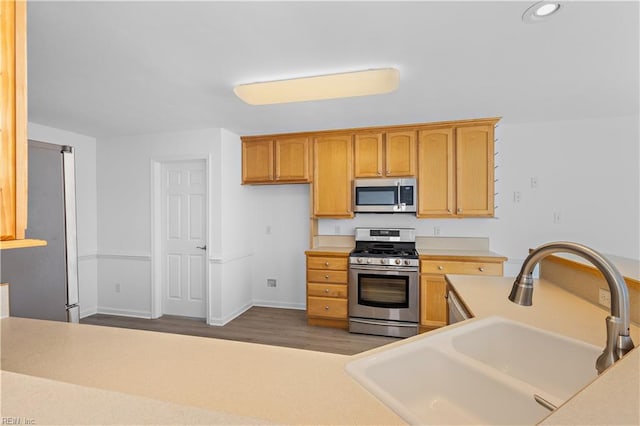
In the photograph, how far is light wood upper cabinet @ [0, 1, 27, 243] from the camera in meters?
0.81

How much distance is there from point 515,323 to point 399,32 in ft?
5.17

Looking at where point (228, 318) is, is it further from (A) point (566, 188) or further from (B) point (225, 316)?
(A) point (566, 188)

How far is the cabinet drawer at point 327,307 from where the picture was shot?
3.44m

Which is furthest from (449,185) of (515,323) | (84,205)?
(84,205)

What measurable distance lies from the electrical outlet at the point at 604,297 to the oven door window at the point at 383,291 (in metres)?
1.82

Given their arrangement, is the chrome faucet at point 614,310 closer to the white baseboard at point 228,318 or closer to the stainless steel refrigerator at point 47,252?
the stainless steel refrigerator at point 47,252

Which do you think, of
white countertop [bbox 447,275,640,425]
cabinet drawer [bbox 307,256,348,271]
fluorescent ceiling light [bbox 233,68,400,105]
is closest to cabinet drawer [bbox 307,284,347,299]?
cabinet drawer [bbox 307,256,348,271]

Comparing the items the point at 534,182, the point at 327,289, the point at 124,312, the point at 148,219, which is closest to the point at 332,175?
the point at 327,289

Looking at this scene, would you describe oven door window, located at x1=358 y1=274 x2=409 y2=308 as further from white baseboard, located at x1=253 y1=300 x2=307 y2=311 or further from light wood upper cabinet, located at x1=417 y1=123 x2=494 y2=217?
white baseboard, located at x1=253 y1=300 x2=307 y2=311

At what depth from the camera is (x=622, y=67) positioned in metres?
2.09

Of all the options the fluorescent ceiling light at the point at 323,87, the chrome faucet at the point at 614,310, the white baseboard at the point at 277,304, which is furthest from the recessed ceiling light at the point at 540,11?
the white baseboard at the point at 277,304

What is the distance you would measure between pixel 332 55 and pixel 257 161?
2218 mm

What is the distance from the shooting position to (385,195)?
3.55m

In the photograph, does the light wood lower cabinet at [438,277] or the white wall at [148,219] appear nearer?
the light wood lower cabinet at [438,277]
